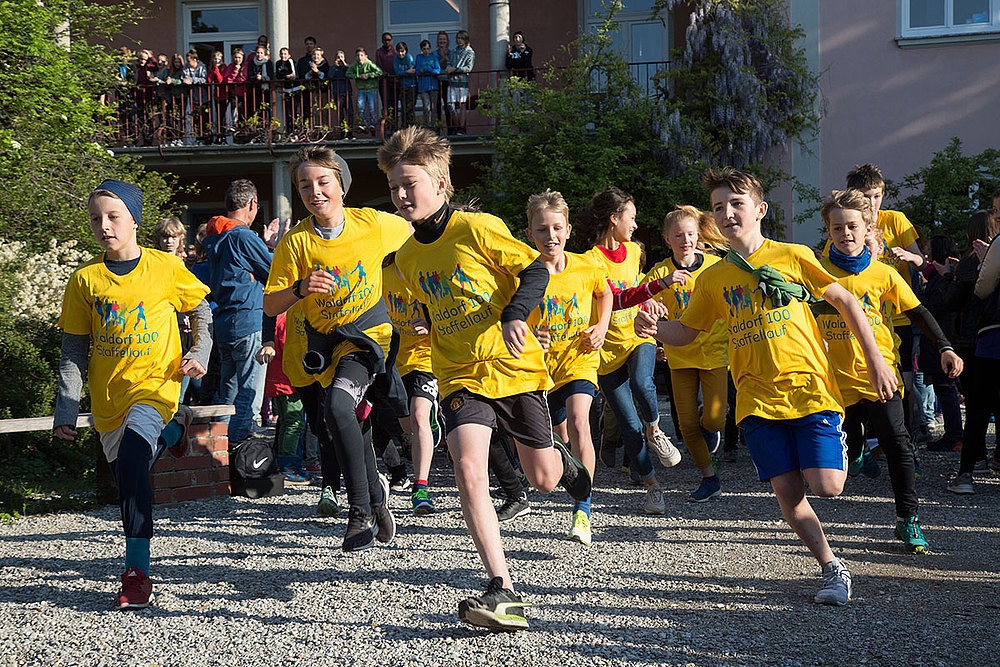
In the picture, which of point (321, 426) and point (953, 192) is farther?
point (953, 192)

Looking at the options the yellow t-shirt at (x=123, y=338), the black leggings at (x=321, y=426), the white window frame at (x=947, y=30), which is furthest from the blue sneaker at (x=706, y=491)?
the white window frame at (x=947, y=30)

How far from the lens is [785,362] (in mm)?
5047

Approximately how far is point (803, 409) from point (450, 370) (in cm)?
153

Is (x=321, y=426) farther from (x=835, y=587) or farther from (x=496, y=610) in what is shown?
(x=835, y=587)

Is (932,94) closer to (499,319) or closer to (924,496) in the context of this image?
(924,496)

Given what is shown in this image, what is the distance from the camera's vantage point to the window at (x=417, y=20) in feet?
72.3

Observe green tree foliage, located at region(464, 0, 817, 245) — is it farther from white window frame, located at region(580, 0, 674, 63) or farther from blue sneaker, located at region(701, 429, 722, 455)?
blue sneaker, located at region(701, 429, 722, 455)

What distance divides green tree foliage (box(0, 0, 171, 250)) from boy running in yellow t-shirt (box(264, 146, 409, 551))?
661cm

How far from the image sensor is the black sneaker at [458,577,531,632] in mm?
4242

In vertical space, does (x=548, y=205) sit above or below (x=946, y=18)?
below

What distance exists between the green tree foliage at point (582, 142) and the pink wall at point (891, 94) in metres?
2.94

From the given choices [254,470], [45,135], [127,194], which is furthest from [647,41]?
[127,194]

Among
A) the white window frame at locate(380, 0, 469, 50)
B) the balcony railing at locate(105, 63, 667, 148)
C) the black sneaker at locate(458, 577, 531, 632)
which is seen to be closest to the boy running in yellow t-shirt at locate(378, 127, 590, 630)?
the black sneaker at locate(458, 577, 531, 632)

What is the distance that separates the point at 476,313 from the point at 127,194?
1.90 metres
